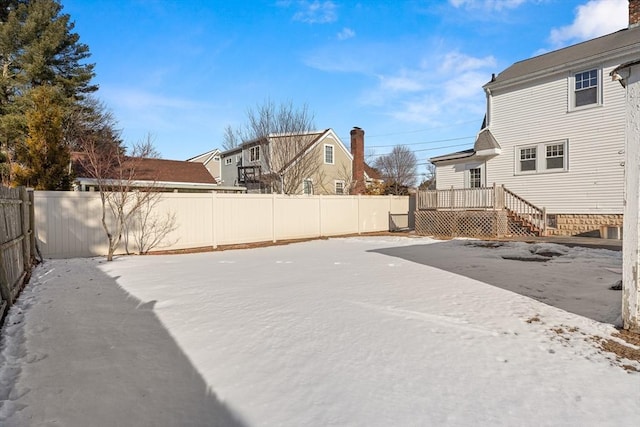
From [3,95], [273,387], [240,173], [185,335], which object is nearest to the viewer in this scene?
[273,387]

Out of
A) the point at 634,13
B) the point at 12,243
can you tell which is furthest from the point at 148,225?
the point at 634,13

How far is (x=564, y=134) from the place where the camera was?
47.1 ft

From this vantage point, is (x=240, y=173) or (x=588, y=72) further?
(x=240, y=173)

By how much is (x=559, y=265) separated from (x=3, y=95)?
81.6ft

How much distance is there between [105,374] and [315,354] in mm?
1722

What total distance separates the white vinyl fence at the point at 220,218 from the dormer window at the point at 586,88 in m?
9.13

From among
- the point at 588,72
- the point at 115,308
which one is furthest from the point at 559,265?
the point at 588,72

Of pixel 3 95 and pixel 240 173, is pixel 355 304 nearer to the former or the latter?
pixel 240 173

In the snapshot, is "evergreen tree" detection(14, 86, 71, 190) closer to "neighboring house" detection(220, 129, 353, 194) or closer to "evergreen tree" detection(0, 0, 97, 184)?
"evergreen tree" detection(0, 0, 97, 184)

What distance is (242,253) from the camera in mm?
10836

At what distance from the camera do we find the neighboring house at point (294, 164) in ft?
66.8

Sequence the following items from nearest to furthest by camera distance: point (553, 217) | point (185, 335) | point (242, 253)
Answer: point (185, 335)
point (242, 253)
point (553, 217)

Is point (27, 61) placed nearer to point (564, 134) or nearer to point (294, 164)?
point (294, 164)

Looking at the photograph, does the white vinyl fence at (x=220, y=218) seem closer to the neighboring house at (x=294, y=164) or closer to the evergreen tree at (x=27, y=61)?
the neighboring house at (x=294, y=164)
